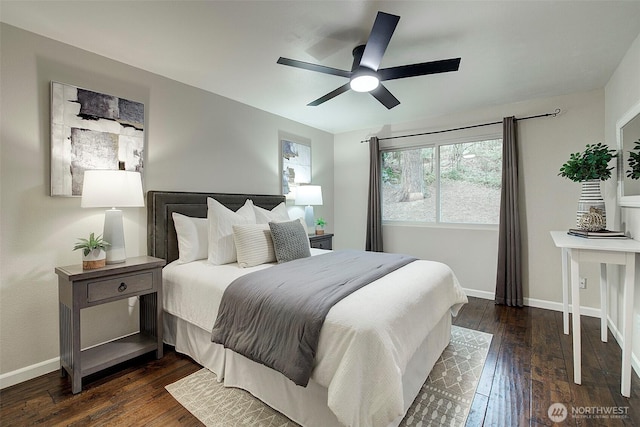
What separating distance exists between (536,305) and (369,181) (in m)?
2.68

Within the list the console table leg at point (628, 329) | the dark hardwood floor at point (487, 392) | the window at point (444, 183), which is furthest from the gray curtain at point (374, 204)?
the console table leg at point (628, 329)

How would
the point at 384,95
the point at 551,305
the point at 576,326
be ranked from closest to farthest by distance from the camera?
the point at 576,326, the point at 384,95, the point at 551,305

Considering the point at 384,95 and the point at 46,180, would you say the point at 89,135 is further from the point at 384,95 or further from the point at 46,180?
the point at 384,95

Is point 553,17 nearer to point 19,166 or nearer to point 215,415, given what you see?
point 215,415

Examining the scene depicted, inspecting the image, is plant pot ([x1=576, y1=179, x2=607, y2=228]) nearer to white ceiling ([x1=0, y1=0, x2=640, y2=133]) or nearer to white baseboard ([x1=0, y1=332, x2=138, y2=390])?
white ceiling ([x1=0, y1=0, x2=640, y2=133])

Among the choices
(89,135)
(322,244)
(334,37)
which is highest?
(334,37)

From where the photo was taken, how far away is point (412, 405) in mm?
1839

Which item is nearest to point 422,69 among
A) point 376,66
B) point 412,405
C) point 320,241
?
point 376,66

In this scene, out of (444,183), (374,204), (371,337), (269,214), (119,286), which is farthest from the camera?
(374,204)

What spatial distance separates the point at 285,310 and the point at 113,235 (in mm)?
1525

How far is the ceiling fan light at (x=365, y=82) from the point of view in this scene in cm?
211

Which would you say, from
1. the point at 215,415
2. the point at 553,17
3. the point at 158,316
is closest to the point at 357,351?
the point at 215,415

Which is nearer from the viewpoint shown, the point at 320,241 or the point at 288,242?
the point at 288,242

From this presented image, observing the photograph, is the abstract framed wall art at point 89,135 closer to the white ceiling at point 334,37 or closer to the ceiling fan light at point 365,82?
the white ceiling at point 334,37
